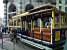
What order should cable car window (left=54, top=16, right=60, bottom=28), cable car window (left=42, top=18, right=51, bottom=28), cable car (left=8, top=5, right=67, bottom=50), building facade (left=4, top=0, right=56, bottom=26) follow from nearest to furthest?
cable car (left=8, top=5, right=67, bottom=50), cable car window (left=54, top=16, right=60, bottom=28), cable car window (left=42, top=18, right=51, bottom=28), building facade (left=4, top=0, right=56, bottom=26)

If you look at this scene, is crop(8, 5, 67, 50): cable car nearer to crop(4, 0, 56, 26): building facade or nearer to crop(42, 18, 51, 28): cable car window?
crop(42, 18, 51, 28): cable car window

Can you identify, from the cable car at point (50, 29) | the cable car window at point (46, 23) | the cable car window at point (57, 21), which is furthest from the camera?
the cable car window at point (46, 23)

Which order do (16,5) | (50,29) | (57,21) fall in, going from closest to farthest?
(50,29) → (57,21) → (16,5)

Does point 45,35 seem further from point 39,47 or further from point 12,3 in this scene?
point 12,3

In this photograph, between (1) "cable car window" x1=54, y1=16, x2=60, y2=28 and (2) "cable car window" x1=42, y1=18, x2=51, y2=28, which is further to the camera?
(2) "cable car window" x1=42, y1=18, x2=51, y2=28

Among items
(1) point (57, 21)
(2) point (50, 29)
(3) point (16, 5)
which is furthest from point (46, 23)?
(3) point (16, 5)

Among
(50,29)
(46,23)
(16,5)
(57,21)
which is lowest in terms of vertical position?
(50,29)

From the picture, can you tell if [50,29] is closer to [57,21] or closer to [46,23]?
[57,21]

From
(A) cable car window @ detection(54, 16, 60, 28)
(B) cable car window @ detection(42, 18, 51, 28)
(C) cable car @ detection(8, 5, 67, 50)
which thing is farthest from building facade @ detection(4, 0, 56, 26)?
(A) cable car window @ detection(54, 16, 60, 28)

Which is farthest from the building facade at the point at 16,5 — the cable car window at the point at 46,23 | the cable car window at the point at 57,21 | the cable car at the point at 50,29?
the cable car window at the point at 57,21

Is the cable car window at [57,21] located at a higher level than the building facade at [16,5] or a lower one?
lower

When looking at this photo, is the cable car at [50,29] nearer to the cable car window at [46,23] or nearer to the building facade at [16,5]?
the cable car window at [46,23]

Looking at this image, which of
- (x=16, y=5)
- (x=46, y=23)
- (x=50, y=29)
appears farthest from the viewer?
(x=16, y=5)

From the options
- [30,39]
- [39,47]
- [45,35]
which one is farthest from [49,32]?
[30,39]
